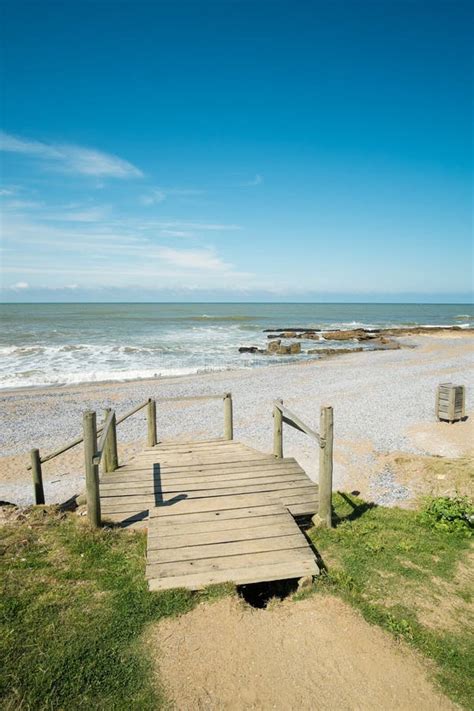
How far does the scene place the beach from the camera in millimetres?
9961

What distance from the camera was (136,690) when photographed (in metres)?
3.23

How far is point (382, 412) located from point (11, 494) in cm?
1198

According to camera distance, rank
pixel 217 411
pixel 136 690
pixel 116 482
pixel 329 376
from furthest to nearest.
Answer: pixel 329 376 < pixel 217 411 < pixel 116 482 < pixel 136 690

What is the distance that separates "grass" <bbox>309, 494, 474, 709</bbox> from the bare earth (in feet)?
0.68

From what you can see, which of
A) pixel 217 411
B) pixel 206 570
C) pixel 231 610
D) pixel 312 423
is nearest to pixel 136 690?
pixel 231 610

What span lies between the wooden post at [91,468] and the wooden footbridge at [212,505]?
0.04ft

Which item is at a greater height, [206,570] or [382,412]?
[206,570]

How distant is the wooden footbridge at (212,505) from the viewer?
4.67m

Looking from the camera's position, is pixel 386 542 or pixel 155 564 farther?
pixel 386 542

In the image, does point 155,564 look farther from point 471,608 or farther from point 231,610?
point 471,608

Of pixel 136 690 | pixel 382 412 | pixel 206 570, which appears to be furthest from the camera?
pixel 382 412

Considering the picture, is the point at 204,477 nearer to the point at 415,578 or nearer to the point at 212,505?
the point at 212,505

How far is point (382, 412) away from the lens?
582 inches

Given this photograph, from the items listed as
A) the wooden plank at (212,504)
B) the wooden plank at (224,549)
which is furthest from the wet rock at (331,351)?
the wooden plank at (224,549)
